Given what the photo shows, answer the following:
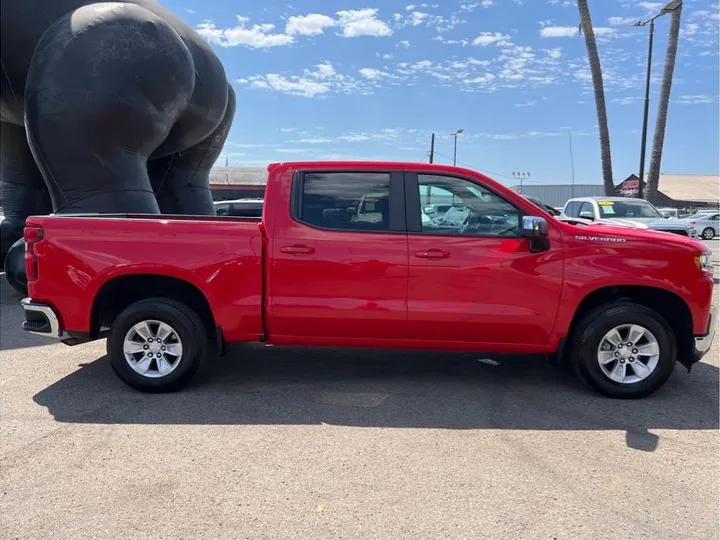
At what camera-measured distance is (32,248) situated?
463cm

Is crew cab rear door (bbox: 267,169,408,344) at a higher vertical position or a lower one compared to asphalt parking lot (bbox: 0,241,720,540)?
higher

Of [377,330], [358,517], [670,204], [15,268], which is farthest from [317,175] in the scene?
[670,204]

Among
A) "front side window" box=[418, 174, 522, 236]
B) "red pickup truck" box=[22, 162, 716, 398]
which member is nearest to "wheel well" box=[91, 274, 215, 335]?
"red pickup truck" box=[22, 162, 716, 398]

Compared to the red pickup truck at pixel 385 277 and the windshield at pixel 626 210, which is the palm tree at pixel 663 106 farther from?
the red pickup truck at pixel 385 277

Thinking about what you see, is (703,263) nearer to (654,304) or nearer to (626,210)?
(654,304)

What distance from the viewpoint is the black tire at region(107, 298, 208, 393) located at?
4.58 meters

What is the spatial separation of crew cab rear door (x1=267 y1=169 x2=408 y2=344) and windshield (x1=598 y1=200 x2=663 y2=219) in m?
9.53

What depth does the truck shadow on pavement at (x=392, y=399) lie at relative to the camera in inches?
163

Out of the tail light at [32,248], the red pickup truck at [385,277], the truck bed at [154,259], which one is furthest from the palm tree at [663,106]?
the tail light at [32,248]

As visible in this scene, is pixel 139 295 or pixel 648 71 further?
pixel 648 71

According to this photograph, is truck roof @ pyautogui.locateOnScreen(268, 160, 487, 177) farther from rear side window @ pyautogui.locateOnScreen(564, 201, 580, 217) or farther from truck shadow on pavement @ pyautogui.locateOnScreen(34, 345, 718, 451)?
rear side window @ pyautogui.locateOnScreen(564, 201, 580, 217)

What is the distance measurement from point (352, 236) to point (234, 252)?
3.11 feet

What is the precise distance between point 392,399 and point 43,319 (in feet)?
9.62

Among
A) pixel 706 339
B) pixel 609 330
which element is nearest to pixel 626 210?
pixel 706 339
